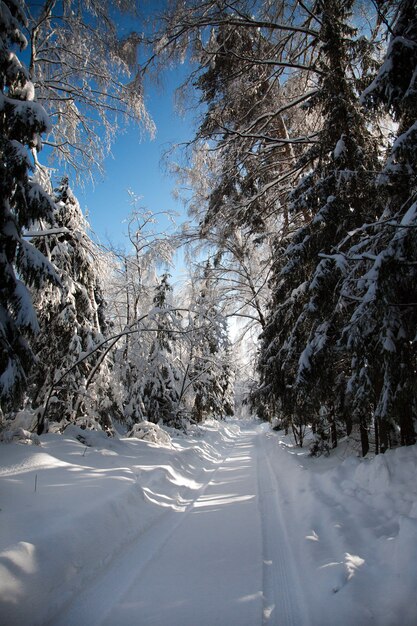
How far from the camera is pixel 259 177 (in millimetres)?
8094

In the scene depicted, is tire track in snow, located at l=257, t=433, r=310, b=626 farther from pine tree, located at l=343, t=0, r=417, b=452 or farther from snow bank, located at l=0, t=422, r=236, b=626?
pine tree, located at l=343, t=0, r=417, b=452

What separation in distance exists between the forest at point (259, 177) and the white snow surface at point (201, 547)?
47.2 inches

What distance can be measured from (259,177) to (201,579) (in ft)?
26.9

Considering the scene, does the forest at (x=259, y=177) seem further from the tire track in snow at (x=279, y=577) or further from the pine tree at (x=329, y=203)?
the tire track in snow at (x=279, y=577)

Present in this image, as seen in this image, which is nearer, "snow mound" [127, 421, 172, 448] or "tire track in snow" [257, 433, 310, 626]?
"tire track in snow" [257, 433, 310, 626]

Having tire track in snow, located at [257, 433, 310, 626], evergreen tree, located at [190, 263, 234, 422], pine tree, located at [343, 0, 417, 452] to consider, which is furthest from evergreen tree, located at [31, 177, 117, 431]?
pine tree, located at [343, 0, 417, 452]

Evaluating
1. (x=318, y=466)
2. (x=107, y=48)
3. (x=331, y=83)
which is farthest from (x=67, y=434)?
(x=331, y=83)

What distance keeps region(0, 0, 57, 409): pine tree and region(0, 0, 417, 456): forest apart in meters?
0.02

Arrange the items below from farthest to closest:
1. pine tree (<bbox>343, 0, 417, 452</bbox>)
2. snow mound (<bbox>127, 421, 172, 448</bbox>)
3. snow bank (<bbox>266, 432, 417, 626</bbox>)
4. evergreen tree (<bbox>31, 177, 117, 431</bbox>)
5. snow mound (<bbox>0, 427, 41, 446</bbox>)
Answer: snow mound (<bbox>127, 421, 172, 448</bbox>)
evergreen tree (<bbox>31, 177, 117, 431</bbox>)
snow mound (<bbox>0, 427, 41, 446</bbox>)
pine tree (<bbox>343, 0, 417, 452</bbox>)
snow bank (<bbox>266, 432, 417, 626</bbox>)

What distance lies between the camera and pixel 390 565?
253 centimetres

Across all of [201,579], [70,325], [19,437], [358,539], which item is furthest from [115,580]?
[70,325]

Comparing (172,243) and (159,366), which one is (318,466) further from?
(159,366)

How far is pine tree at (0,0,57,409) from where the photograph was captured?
4.14 metres

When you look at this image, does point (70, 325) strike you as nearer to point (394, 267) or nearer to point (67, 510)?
point (67, 510)
